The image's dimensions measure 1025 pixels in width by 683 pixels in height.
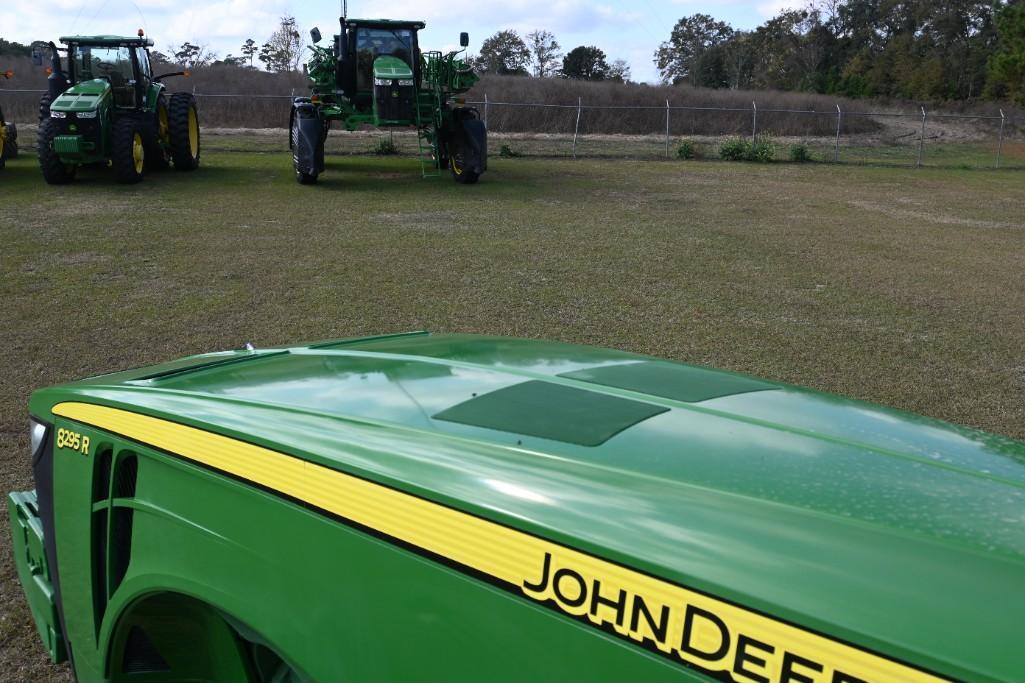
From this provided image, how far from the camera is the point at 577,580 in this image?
4.31ft

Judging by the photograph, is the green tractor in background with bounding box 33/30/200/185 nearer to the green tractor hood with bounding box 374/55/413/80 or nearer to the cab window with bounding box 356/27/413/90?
the cab window with bounding box 356/27/413/90

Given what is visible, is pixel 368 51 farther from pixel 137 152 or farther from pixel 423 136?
pixel 137 152

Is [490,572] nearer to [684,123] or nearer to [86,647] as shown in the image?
[86,647]

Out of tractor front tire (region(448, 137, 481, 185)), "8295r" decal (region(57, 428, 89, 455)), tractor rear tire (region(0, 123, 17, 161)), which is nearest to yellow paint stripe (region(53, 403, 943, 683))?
"8295r" decal (region(57, 428, 89, 455))

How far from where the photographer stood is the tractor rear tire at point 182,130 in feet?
54.5

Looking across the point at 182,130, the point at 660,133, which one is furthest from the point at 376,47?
the point at 660,133

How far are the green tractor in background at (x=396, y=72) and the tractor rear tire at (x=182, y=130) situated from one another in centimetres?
200

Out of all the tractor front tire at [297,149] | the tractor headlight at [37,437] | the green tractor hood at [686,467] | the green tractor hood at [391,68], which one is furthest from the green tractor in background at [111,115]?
the green tractor hood at [686,467]

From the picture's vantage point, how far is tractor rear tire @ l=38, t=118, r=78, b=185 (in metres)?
14.5

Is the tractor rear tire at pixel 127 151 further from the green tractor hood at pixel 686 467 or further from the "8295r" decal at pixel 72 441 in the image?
the "8295r" decal at pixel 72 441

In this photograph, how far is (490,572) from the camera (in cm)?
140

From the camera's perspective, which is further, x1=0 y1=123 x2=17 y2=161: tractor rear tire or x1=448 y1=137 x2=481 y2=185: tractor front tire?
x1=0 y1=123 x2=17 y2=161: tractor rear tire

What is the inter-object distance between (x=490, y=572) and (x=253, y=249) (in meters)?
9.72

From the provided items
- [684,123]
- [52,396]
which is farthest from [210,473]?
[684,123]
